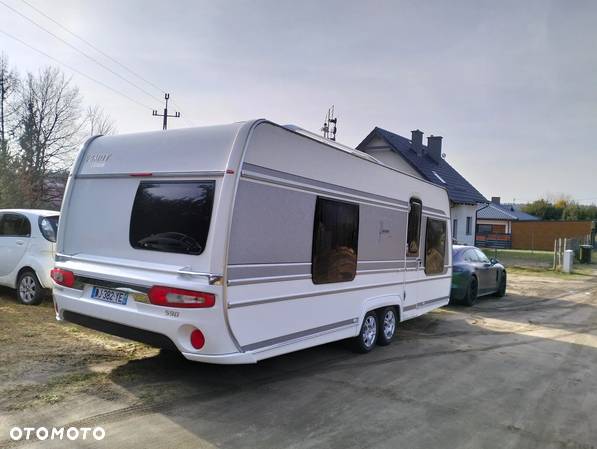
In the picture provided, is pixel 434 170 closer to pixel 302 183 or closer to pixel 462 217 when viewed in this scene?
pixel 462 217

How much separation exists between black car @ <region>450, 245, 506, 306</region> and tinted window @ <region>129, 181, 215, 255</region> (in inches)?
325

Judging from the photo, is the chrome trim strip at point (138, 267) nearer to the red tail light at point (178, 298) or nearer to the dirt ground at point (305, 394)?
the red tail light at point (178, 298)

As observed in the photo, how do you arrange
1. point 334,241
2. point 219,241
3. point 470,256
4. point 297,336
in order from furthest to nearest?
point 470,256 → point 334,241 → point 297,336 → point 219,241

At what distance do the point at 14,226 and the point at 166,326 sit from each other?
552cm

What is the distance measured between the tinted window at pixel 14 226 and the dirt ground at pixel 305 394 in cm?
134

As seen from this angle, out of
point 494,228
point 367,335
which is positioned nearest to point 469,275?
point 367,335

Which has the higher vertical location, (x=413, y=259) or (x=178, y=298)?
(x=413, y=259)

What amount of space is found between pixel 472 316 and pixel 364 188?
214 inches

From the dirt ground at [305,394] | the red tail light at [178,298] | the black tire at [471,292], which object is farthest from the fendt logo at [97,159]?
the black tire at [471,292]

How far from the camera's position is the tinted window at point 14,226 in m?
8.25

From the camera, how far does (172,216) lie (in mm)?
4668

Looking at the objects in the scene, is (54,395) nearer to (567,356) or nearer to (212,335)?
(212,335)

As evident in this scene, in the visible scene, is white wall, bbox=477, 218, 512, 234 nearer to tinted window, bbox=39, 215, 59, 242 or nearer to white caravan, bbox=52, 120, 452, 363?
white caravan, bbox=52, 120, 452, 363

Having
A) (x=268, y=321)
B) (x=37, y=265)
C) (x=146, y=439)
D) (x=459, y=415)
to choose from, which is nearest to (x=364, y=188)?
(x=268, y=321)
